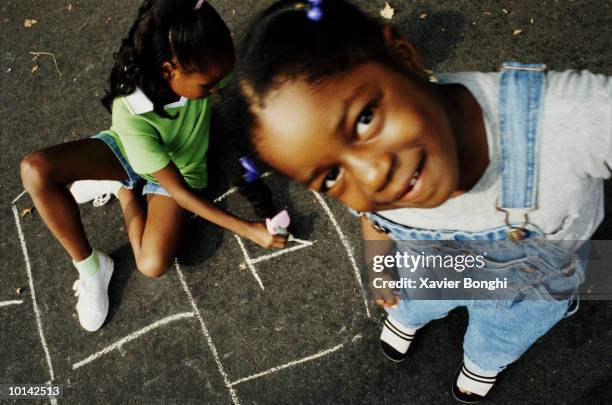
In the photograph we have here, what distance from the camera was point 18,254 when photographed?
2881 mm

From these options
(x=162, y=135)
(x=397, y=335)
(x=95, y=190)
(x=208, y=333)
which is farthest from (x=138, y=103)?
(x=397, y=335)

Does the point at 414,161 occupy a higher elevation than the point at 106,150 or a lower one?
higher

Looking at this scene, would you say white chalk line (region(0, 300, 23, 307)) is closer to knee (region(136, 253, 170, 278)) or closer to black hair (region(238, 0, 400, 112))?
knee (region(136, 253, 170, 278))

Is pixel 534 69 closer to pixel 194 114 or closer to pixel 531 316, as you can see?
pixel 531 316

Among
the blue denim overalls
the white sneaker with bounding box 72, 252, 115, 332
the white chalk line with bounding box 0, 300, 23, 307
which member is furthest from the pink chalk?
the white chalk line with bounding box 0, 300, 23, 307

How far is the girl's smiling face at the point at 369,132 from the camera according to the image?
115cm

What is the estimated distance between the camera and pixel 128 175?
2623 millimetres

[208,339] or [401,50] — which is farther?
[208,339]

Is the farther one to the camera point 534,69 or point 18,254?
point 18,254

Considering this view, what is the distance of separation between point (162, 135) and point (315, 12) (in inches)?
54.8

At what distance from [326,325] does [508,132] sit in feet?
4.64

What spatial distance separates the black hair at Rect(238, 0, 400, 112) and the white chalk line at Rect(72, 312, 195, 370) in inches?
64.1

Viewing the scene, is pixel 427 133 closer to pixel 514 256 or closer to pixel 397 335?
pixel 514 256

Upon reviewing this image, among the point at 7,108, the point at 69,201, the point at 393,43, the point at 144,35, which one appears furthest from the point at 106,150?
the point at 393,43
